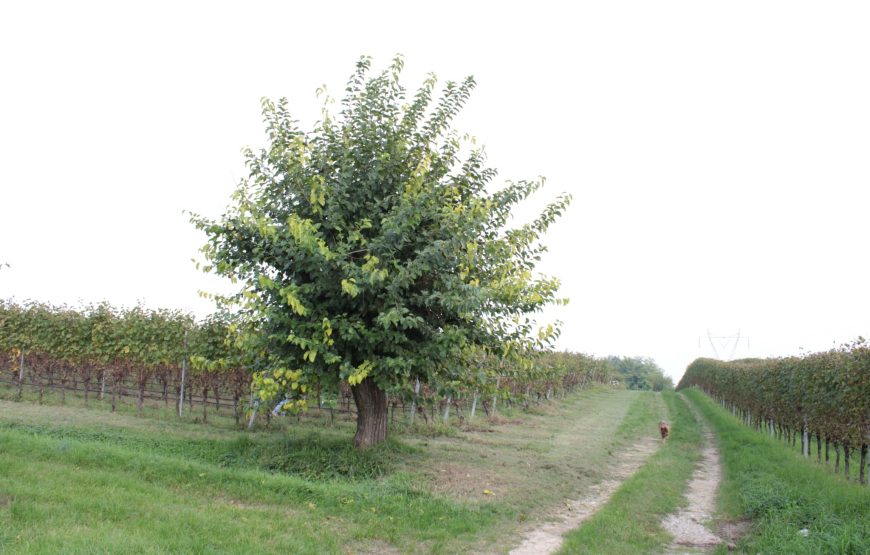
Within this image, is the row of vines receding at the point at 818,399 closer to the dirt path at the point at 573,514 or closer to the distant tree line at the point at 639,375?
the dirt path at the point at 573,514

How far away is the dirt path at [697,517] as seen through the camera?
7600 millimetres

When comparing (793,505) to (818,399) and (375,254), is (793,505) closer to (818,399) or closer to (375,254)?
(818,399)

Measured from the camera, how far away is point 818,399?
12258mm

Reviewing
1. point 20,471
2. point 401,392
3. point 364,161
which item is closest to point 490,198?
point 364,161

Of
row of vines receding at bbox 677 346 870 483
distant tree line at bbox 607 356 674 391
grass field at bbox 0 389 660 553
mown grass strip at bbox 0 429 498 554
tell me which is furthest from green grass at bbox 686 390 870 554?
distant tree line at bbox 607 356 674 391

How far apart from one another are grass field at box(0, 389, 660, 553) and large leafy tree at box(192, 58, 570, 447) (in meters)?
1.50

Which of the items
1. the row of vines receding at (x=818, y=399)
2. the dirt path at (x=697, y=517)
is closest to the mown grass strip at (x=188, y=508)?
the dirt path at (x=697, y=517)

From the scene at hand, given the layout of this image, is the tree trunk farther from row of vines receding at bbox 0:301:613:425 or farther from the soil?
the soil

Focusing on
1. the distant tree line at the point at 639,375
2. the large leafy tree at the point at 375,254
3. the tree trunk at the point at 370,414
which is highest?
the large leafy tree at the point at 375,254

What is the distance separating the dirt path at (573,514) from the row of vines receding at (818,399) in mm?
3899

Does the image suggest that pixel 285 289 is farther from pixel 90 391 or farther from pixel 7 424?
pixel 90 391

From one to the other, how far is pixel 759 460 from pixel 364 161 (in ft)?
36.0

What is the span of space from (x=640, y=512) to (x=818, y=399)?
19.5 ft

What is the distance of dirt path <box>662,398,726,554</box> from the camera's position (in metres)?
7.60
